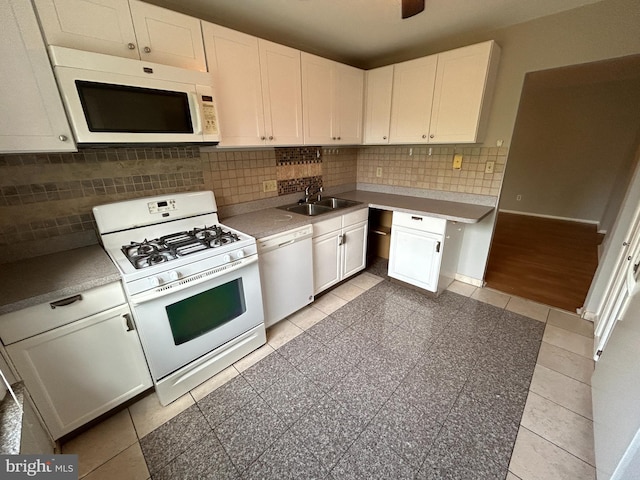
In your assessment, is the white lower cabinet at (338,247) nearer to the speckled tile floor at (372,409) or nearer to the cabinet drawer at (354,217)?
the cabinet drawer at (354,217)

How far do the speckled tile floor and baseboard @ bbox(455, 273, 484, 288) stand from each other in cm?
55

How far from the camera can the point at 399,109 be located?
2.62 m

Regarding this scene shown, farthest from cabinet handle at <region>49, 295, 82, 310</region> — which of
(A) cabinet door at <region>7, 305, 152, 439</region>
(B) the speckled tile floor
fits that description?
(B) the speckled tile floor

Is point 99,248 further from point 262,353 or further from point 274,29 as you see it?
point 274,29

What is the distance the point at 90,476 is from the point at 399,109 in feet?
11.1

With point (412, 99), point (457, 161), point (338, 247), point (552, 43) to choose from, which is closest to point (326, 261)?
point (338, 247)

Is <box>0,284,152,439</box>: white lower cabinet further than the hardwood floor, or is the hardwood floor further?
the hardwood floor

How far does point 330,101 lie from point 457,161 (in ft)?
4.60

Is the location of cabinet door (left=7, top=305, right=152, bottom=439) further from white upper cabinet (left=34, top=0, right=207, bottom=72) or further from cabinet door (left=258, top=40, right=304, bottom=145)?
cabinet door (left=258, top=40, right=304, bottom=145)

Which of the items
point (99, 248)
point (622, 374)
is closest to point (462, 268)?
point (622, 374)

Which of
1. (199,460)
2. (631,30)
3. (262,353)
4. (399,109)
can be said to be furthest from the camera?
(399,109)

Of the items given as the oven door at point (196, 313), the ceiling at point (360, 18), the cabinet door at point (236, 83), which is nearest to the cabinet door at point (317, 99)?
the ceiling at point (360, 18)

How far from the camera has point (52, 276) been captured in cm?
128

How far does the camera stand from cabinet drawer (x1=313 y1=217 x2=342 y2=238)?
232 cm
